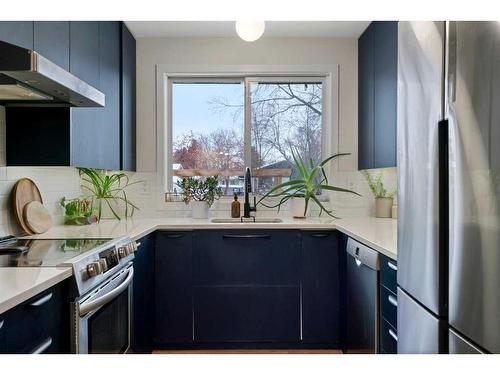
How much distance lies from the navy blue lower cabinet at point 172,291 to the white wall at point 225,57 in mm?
855

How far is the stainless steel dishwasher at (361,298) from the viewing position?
1.84m

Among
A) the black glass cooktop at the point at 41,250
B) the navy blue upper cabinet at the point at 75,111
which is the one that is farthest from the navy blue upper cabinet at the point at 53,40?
the black glass cooktop at the point at 41,250

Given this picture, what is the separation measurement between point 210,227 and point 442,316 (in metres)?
1.71

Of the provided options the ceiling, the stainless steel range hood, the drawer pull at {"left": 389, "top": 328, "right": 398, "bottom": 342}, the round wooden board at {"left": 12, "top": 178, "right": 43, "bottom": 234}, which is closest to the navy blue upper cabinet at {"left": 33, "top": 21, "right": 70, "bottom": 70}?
the stainless steel range hood

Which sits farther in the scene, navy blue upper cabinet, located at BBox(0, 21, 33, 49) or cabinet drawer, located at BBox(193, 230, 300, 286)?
cabinet drawer, located at BBox(193, 230, 300, 286)

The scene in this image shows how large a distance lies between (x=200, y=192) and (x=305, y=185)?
83 centimetres

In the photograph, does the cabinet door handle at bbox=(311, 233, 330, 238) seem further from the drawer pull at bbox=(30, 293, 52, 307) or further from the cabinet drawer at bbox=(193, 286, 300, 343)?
the drawer pull at bbox=(30, 293, 52, 307)

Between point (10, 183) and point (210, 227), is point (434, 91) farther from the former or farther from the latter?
point (10, 183)

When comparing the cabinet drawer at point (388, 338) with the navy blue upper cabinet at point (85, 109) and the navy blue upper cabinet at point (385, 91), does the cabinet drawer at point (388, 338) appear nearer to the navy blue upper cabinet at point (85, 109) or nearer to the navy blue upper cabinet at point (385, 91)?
the navy blue upper cabinet at point (385, 91)

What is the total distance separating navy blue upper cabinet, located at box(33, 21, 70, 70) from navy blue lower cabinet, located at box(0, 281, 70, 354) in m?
1.07

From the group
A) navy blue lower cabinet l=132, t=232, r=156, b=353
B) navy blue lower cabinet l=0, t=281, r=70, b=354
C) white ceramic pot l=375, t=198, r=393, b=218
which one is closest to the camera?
navy blue lower cabinet l=0, t=281, r=70, b=354

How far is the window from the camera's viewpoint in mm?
3256

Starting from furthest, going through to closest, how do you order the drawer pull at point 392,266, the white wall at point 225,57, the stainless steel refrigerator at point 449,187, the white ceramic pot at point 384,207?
the white wall at point 225,57, the white ceramic pot at point 384,207, the drawer pull at point 392,266, the stainless steel refrigerator at point 449,187

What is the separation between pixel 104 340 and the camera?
5.26 feet
